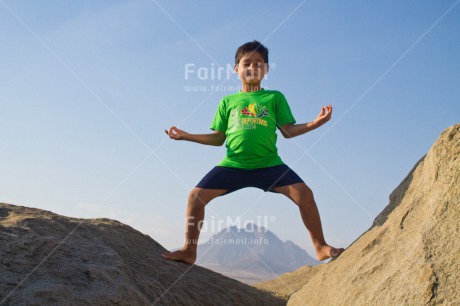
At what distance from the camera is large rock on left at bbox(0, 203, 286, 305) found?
2.92 metres

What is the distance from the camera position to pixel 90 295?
2938 mm

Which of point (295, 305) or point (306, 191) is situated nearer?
point (295, 305)

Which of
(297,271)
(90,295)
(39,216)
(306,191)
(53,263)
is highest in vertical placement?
(39,216)

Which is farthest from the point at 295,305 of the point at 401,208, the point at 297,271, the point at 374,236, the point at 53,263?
the point at 297,271

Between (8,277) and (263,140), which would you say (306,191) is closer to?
(263,140)

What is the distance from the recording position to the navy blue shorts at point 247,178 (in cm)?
413

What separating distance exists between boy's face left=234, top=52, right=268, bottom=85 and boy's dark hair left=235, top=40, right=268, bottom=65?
0.04 metres

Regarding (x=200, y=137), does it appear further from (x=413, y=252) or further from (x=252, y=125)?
(x=413, y=252)

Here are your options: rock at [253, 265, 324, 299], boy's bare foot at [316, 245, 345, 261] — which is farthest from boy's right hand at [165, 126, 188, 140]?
rock at [253, 265, 324, 299]

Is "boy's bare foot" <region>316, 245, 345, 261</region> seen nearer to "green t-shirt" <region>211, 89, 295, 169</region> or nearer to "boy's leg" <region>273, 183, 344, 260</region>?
"boy's leg" <region>273, 183, 344, 260</region>

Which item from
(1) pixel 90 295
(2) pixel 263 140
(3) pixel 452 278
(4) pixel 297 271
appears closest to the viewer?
(3) pixel 452 278

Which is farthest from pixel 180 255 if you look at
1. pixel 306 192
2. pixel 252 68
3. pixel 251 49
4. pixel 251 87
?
pixel 251 49

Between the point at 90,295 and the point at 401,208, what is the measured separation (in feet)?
6.61

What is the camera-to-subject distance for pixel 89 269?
317 cm
